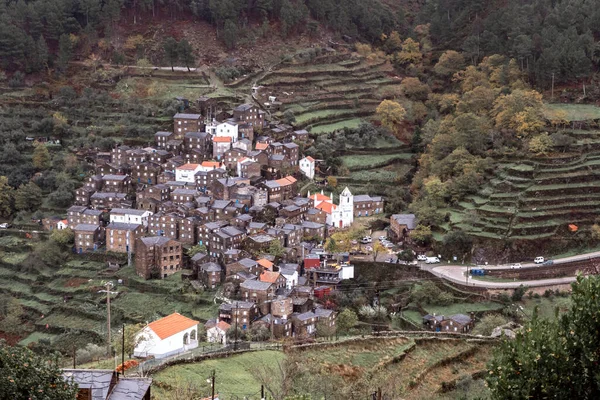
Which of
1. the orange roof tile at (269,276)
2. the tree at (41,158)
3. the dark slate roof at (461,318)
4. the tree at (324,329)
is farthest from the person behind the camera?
the tree at (41,158)

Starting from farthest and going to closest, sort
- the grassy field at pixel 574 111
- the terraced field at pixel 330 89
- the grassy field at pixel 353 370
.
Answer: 1. the terraced field at pixel 330 89
2. the grassy field at pixel 574 111
3. the grassy field at pixel 353 370

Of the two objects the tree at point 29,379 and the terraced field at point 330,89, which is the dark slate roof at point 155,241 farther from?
the tree at point 29,379

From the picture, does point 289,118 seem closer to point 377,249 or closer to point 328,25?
point 377,249

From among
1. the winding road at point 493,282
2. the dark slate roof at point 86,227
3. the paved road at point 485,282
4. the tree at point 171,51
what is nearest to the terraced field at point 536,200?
the winding road at point 493,282

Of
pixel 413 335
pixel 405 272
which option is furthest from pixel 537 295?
pixel 413 335

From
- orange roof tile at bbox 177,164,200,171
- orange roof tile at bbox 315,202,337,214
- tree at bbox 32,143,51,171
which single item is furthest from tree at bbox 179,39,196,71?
orange roof tile at bbox 315,202,337,214

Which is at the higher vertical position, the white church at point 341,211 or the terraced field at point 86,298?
the white church at point 341,211

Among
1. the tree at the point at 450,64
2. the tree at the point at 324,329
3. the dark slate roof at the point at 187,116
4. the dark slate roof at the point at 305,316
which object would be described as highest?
the tree at the point at 450,64
